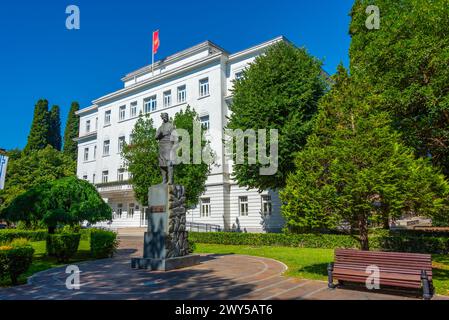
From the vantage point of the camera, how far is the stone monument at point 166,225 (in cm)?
1120

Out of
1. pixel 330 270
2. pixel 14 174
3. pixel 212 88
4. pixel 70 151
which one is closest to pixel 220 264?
pixel 330 270

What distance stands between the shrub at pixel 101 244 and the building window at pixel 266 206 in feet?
51.2

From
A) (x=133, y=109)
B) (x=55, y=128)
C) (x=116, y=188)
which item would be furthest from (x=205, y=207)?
(x=55, y=128)

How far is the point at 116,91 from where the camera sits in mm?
41781

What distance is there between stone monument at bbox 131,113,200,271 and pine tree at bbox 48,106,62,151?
54.4 meters

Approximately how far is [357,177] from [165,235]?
22.6 feet

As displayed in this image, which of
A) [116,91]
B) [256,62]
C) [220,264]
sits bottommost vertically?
[220,264]

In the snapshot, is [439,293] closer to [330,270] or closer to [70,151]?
[330,270]

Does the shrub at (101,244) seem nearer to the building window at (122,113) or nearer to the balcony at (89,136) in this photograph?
the building window at (122,113)

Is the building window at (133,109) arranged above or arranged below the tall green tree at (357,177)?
above

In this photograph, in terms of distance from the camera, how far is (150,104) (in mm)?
38688

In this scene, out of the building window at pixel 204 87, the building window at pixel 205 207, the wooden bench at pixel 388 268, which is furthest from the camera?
the building window at pixel 204 87

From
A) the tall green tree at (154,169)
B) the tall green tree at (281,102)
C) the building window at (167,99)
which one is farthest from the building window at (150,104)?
the tall green tree at (281,102)

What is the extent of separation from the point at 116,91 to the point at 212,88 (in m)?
16.8
